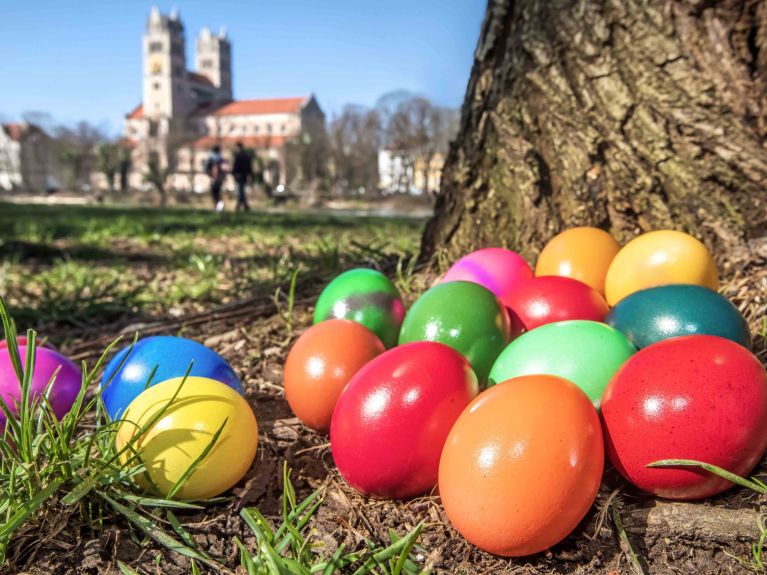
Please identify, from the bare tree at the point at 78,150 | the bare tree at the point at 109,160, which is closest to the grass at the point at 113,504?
the bare tree at the point at 109,160

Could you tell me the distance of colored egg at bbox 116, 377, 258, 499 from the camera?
1659 mm

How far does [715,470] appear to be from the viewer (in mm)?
1406

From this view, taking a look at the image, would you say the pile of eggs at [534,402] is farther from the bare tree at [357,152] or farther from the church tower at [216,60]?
the church tower at [216,60]

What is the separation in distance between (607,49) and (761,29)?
0.65m

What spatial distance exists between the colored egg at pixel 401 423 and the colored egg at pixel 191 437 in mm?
275

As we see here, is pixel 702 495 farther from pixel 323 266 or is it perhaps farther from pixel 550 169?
pixel 323 266

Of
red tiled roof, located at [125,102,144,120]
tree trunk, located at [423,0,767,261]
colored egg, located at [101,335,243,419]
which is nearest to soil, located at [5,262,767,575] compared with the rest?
colored egg, located at [101,335,243,419]

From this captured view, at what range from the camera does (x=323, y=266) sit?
422 cm

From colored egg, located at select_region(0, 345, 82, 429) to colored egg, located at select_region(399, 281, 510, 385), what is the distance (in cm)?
115

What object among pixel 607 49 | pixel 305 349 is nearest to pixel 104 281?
pixel 305 349

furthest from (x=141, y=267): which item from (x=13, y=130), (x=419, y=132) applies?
(x=13, y=130)

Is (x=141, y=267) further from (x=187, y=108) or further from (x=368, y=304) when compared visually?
(x=187, y=108)

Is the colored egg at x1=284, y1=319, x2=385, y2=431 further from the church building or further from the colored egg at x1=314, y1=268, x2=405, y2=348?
the church building

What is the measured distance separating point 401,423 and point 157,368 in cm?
86
